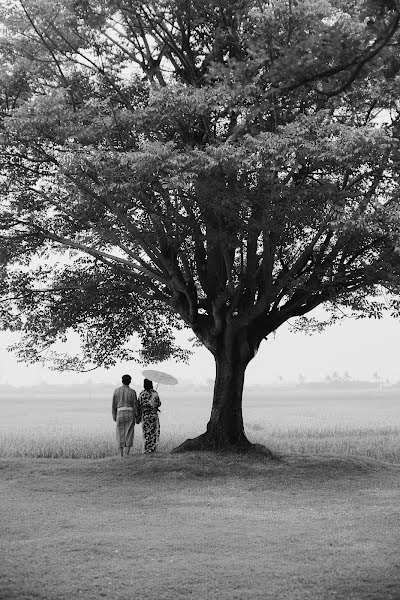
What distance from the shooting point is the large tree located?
43.6 ft

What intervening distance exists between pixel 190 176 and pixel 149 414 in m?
6.98

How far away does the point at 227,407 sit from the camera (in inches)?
730

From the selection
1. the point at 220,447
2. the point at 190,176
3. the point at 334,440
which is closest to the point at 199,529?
the point at 190,176

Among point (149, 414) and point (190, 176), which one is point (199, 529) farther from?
point (149, 414)

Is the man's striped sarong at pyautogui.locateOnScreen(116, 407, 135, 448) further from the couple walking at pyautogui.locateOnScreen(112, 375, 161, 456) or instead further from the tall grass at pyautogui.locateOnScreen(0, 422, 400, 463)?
the tall grass at pyautogui.locateOnScreen(0, 422, 400, 463)

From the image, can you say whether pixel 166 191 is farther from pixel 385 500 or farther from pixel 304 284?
pixel 385 500

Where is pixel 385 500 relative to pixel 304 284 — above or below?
below

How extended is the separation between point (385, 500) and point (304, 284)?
5.74 metres

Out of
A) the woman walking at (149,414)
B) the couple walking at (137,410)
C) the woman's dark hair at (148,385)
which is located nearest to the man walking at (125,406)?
the couple walking at (137,410)

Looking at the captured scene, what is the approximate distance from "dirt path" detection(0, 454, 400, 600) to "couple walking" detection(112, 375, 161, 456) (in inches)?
31.1

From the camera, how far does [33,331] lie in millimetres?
21484

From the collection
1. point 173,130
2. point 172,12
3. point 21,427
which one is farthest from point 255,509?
point 21,427

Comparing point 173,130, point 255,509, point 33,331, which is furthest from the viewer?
point 33,331

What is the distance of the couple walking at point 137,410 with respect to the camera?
1795 cm
